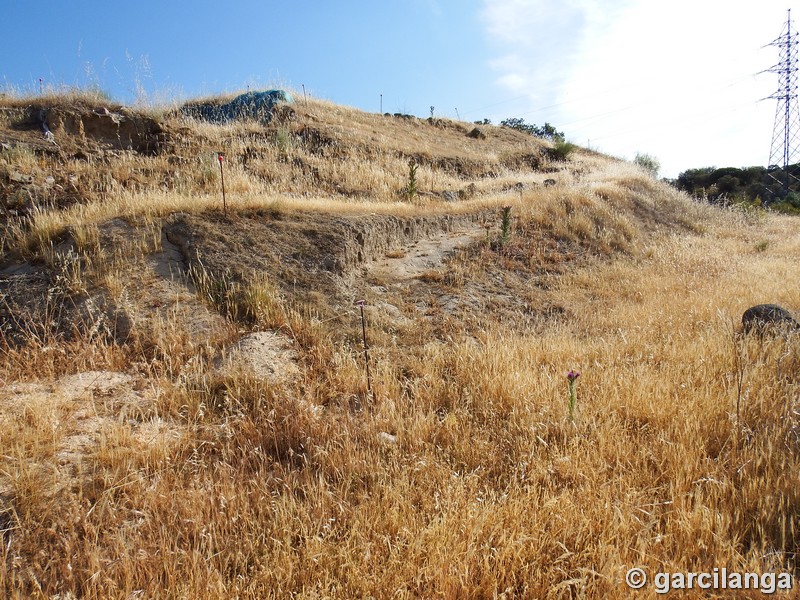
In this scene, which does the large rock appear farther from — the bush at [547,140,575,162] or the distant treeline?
the distant treeline

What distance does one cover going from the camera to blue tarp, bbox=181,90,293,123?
1727 centimetres

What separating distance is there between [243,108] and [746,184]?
30620 millimetres

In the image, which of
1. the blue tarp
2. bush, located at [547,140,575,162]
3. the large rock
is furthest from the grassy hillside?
bush, located at [547,140,575,162]

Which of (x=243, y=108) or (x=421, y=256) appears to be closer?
(x=421, y=256)

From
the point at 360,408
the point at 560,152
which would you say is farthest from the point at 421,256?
the point at 560,152

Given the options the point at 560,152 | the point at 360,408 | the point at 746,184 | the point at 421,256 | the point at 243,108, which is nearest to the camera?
the point at 360,408

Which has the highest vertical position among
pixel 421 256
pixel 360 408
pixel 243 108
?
pixel 243 108

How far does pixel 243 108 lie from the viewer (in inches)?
700

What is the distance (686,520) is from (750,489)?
1.65 feet

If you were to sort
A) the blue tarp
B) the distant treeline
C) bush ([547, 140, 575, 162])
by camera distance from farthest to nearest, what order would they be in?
the distant treeline → bush ([547, 140, 575, 162]) → the blue tarp

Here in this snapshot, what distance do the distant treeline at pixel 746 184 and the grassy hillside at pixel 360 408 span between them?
71.1 feet

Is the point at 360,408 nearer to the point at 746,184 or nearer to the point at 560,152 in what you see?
the point at 560,152

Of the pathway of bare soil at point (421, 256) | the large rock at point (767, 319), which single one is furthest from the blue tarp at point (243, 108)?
the large rock at point (767, 319)

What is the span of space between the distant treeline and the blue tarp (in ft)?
74.1
